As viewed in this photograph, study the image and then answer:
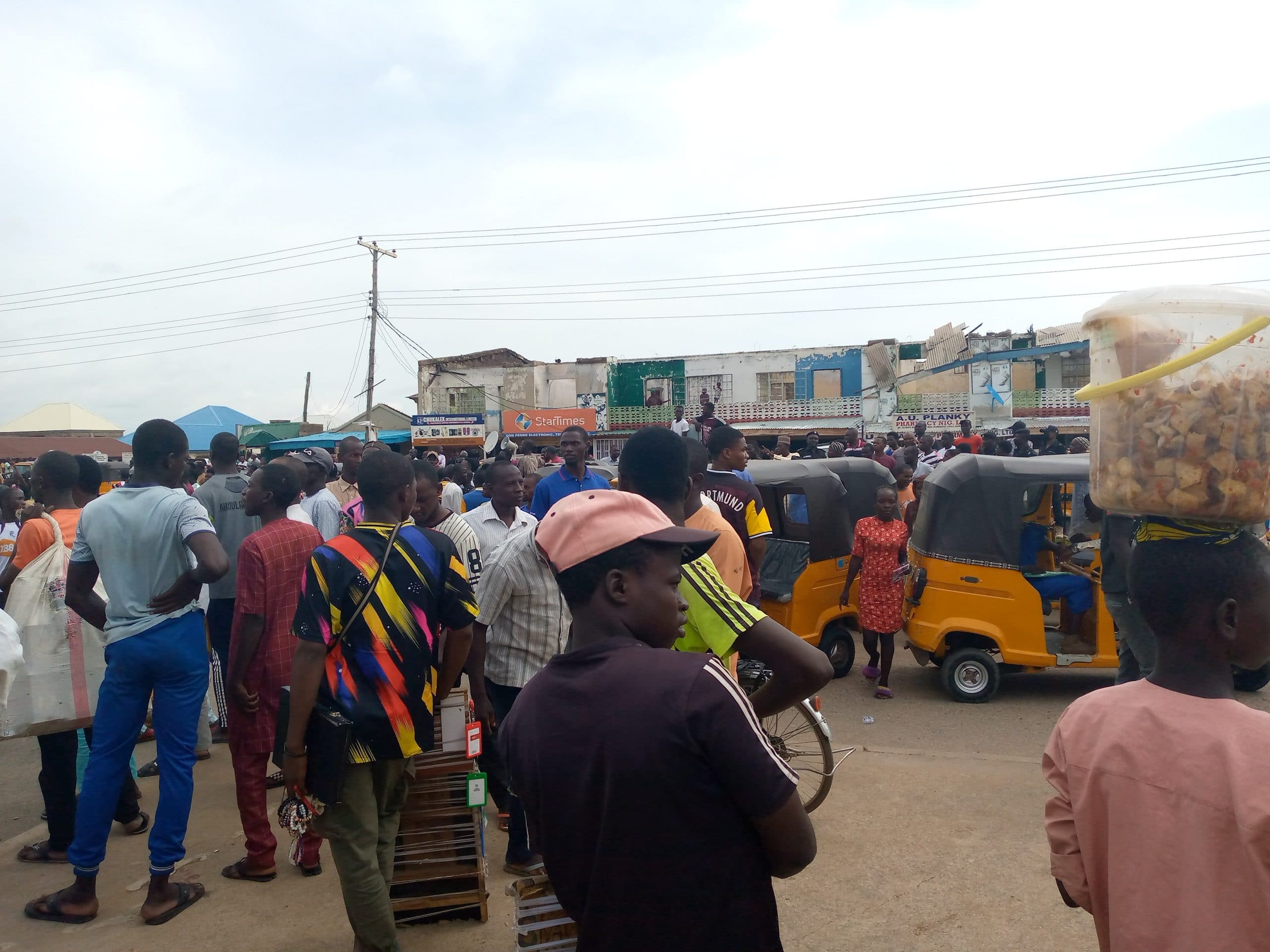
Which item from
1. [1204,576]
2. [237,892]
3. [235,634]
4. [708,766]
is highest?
[1204,576]

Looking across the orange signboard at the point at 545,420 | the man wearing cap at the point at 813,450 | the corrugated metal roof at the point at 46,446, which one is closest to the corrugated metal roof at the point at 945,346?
the orange signboard at the point at 545,420

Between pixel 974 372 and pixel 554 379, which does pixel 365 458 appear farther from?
pixel 554 379

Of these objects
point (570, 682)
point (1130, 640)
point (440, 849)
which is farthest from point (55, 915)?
point (1130, 640)

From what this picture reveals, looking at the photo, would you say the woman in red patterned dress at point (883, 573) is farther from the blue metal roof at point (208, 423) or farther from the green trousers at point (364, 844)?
the blue metal roof at point (208, 423)

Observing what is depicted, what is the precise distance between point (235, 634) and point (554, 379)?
43385 mm

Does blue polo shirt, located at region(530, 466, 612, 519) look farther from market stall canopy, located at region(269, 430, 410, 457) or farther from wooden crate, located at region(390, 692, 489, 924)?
market stall canopy, located at region(269, 430, 410, 457)

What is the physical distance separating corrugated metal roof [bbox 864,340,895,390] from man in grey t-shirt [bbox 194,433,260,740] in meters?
37.8


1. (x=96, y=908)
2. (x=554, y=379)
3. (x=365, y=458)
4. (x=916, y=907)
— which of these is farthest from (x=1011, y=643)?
(x=554, y=379)

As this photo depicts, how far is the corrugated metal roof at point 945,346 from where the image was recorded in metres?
39.6

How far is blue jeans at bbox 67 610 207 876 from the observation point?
3945mm

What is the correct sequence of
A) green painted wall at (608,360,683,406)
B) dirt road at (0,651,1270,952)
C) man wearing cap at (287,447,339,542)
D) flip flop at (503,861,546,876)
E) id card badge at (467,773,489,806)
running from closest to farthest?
1. dirt road at (0,651,1270,952)
2. id card badge at (467,773,489,806)
3. flip flop at (503,861,546,876)
4. man wearing cap at (287,447,339,542)
5. green painted wall at (608,360,683,406)

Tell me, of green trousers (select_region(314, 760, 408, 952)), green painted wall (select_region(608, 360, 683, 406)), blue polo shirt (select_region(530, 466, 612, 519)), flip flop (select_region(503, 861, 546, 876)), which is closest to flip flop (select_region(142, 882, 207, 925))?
green trousers (select_region(314, 760, 408, 952))

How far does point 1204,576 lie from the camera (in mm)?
1744

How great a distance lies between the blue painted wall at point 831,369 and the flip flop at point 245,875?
4017 cm
